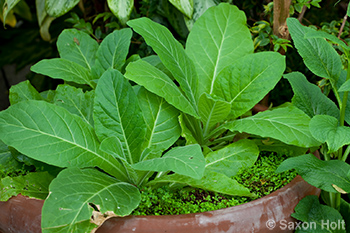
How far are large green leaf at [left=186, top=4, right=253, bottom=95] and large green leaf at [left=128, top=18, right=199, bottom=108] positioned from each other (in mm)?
90

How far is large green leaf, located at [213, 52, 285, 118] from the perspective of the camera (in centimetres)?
92

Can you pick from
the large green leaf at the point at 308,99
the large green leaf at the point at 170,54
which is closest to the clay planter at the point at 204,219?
the large green leaf at the point at 308,99

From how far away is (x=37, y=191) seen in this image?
31.2 inches

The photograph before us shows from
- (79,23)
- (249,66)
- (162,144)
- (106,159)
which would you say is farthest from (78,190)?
(79,23)

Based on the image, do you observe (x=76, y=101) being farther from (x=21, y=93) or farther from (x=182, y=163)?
(x=182, y=163)

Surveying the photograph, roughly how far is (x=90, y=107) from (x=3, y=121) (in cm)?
23

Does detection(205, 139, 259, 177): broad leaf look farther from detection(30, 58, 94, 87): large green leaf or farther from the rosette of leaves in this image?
detection(30, 58, 94, 87): large green leaf

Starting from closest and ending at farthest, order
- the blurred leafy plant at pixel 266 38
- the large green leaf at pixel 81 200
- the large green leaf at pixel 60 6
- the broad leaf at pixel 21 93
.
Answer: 1. the large green leaf at pixel 81 200
2. the broad leaf at pixel 21 93
3. the blurred leafy plant at pixel 266 38
4. the large green leaf at pixel 60 6

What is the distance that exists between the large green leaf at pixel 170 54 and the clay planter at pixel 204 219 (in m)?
0.32

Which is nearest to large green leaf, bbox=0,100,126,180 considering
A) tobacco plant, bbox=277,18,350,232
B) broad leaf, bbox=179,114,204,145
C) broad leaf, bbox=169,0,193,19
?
broad leaf, bbox=179,114,204,145

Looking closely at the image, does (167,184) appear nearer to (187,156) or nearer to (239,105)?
(187,156)

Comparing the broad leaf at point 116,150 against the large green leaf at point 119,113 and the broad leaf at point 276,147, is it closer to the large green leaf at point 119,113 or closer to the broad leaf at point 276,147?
the large green leaf at point 119,113

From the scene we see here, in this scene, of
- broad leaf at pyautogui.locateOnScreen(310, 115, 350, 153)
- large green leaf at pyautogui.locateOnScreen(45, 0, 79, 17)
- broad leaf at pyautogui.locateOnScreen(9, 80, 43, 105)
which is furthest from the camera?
large green leaf at pyautogui.locateOnScreen(45, 0, 79, 17)

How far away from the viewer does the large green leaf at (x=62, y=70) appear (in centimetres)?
98
